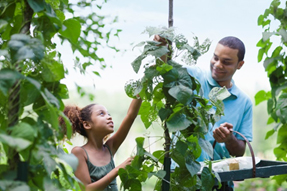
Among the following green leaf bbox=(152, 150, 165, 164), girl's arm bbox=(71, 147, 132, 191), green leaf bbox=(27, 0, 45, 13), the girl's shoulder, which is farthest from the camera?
the girl's shoulder

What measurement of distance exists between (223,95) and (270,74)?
0.22m

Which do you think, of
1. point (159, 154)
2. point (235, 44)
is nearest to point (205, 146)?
point (159, 154)

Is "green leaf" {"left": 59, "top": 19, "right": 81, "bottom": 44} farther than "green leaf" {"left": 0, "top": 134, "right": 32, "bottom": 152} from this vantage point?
Yes

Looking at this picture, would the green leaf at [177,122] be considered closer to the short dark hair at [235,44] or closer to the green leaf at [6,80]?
the green leaf at [6,80]

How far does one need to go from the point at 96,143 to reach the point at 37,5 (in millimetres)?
1187

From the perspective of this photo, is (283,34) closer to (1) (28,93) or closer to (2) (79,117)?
(1) (28,93)

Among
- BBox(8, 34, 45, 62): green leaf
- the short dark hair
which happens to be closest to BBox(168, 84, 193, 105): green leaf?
BBox(8, 34, 45, 62): green leaf

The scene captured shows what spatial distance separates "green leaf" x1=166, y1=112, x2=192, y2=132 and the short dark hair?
1.01 metres

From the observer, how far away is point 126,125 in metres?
1.95

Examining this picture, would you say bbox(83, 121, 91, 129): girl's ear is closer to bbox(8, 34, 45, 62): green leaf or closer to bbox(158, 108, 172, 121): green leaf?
bbox(158, 108, 172, 121): green leaf

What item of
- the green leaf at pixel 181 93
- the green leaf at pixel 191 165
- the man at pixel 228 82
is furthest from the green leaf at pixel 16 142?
the man at pixel 228 82

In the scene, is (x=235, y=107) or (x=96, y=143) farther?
(x=235, y=107)

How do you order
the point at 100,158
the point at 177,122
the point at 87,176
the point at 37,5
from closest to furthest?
the point at 37,5, the point at 177,122, the point at 87,176, the point at 100,158

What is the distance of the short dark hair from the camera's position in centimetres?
213
